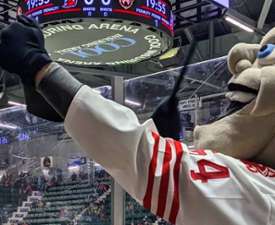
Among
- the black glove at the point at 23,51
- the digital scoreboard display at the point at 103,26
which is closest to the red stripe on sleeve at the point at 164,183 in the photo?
the black glove at the point at 23,51

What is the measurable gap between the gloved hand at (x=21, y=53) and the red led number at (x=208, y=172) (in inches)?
11.2

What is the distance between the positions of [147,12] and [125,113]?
2793mm

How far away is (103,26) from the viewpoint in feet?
12.2

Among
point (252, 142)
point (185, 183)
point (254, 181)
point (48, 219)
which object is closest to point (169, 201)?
point (185, 183)

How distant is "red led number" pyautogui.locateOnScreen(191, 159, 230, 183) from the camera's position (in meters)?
0.98

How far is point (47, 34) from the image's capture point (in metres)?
3.88

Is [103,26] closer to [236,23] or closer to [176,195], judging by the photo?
[176,195]

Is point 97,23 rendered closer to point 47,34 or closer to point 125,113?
point 47,34

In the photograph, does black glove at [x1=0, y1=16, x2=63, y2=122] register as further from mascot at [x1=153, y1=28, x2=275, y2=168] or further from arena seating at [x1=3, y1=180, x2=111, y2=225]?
arena seating at [x1=3, y1=180, x2=111, y2=225]

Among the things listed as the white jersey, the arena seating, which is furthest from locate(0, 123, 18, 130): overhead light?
the white jersey

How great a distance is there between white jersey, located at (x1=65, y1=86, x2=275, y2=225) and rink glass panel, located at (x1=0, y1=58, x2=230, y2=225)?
948 millimetres

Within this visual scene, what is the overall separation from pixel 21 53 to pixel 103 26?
112 inches

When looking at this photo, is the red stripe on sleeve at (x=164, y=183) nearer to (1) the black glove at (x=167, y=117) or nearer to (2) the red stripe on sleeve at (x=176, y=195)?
(2) the red stripe on sleeve at (x=176, y=195)

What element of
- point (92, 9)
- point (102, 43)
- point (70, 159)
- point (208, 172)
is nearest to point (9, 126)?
point (70, 159)
